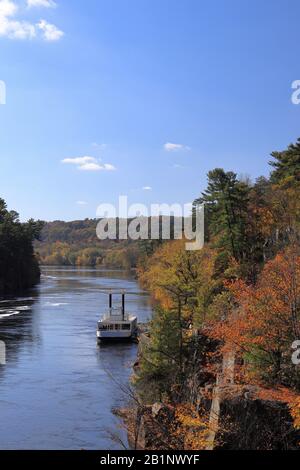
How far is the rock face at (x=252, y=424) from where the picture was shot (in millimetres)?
21797

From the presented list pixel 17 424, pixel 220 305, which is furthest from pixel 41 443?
pixel 220 305

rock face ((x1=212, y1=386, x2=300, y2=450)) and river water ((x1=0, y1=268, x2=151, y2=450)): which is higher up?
rock face ((x1=212, y1=386, x2=300, y2=450))

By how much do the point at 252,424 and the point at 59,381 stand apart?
21.1 meters

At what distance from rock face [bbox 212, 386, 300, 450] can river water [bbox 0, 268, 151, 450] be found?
8097 millimetres

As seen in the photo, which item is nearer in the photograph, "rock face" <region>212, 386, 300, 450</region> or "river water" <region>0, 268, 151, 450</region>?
"rock face" <region>212, 386, 300, 450</region>

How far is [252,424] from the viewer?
22297 mm

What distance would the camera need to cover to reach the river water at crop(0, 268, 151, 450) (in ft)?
98.4

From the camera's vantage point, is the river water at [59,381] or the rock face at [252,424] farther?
the river water at [59,381]

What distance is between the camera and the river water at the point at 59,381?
98.4ft

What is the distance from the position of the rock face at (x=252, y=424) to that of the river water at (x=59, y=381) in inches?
319

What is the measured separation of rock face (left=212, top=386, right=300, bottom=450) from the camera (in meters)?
21.8

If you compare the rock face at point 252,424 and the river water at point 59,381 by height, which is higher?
the rock face at point 252,424

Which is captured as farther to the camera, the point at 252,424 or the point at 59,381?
the point at 59,381
